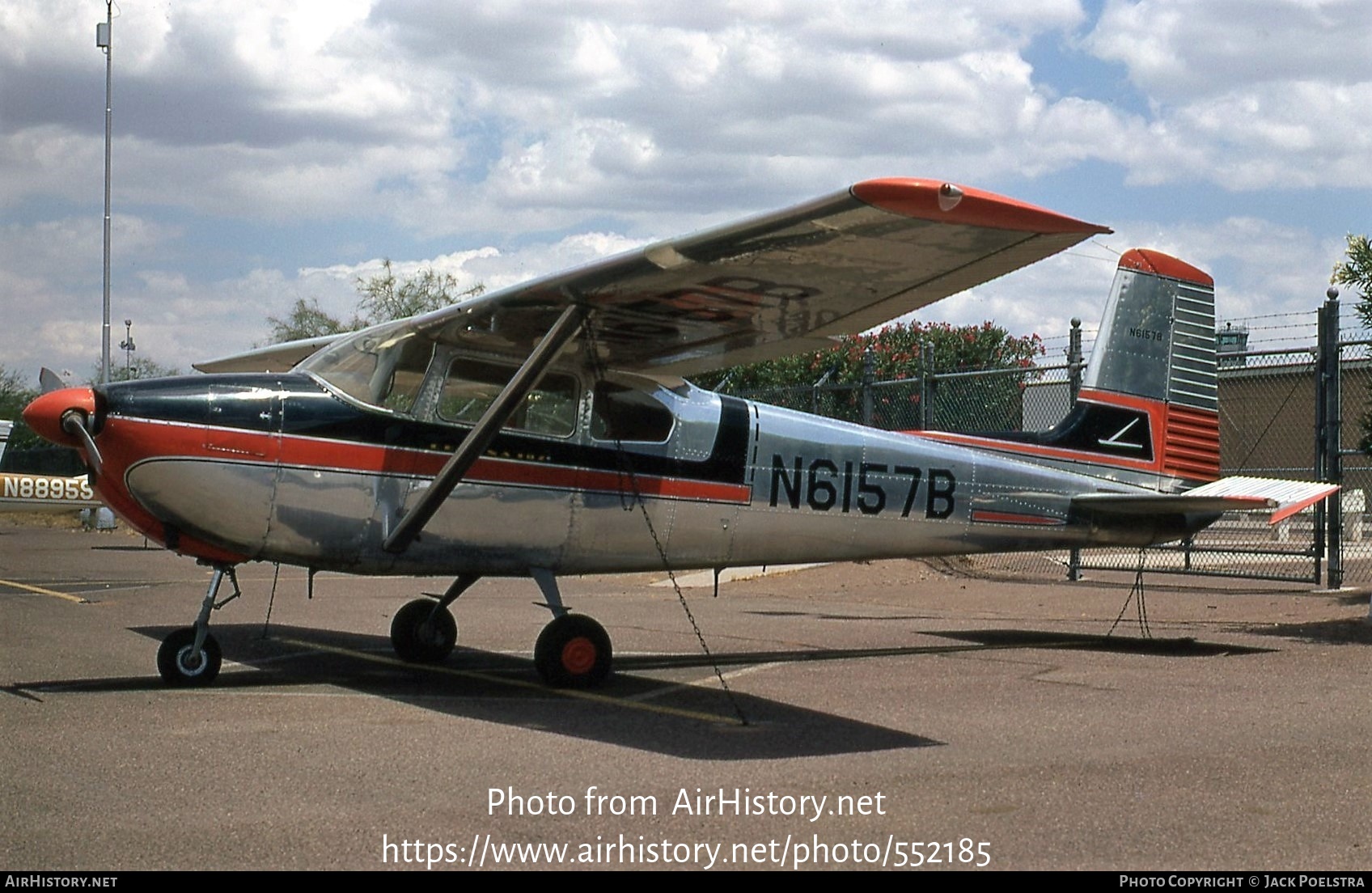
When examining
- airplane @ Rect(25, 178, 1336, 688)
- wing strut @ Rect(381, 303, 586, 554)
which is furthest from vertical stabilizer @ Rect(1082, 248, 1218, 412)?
wing strut @ Rect(381, 303, 586, 554)

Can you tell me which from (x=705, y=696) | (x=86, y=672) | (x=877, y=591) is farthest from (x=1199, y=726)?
(x=877, y=591)

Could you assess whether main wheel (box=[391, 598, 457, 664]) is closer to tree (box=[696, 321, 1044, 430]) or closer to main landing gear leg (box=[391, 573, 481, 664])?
main landing gear leg (box=[391, 573, 481, 664])

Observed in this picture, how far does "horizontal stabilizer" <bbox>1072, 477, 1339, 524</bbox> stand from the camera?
9242 mm

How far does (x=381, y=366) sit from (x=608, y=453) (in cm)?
151

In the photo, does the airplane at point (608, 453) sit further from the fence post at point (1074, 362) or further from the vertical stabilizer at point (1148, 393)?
the fence post at point (1074, 362)

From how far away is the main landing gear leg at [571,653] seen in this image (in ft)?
26.7

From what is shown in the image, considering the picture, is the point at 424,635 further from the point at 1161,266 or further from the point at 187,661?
the point at 1161,266

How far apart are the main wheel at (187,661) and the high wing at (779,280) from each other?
2.33m

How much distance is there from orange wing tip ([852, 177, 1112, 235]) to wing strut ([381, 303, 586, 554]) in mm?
2630

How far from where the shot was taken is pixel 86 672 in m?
8.49

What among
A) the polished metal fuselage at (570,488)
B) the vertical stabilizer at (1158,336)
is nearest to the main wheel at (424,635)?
the polished metal fuselage at (570,488)

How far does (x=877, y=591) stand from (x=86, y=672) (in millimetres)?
9344

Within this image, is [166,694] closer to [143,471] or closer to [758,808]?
[143,471]

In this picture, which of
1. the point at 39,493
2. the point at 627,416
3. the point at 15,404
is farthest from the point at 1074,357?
the point at 15,404
